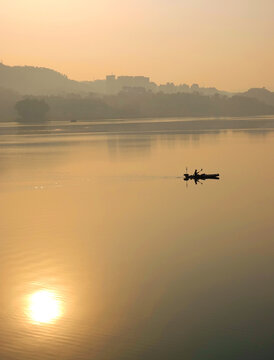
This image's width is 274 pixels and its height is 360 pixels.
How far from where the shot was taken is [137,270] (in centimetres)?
1844

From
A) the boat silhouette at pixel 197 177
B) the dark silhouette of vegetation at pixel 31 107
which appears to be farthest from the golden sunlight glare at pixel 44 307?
the dark silhouette of vegetation at pixel 31 107

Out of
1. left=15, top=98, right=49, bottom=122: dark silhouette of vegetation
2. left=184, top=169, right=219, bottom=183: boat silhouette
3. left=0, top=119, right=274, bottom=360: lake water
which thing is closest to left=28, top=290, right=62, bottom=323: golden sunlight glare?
left=0, top=119, right=274, bottom=360: lake water

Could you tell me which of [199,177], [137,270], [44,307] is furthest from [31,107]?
[44,307]

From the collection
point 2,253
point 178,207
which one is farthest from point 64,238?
point 178,207

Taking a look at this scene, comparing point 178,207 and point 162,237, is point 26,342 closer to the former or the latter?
point 162,237

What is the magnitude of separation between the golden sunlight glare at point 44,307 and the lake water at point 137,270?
0.10 feet

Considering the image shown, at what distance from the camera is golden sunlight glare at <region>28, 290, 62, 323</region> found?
1426cm

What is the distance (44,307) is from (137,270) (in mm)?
4315

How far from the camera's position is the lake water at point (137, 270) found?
13.0 m

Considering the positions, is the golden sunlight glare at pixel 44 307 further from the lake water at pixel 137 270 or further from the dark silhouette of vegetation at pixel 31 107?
the dark silhouette of vegetation at pixel 31 107

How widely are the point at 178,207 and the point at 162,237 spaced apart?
7.12 m

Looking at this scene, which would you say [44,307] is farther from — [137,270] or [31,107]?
[31,107]

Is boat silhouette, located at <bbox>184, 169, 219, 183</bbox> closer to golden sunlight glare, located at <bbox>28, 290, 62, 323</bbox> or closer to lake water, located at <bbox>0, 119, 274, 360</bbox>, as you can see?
lake water, located at <bbox>0, 119, 274, 360</bbox>

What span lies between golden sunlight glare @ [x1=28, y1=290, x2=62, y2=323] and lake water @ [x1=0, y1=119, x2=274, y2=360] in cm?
3
